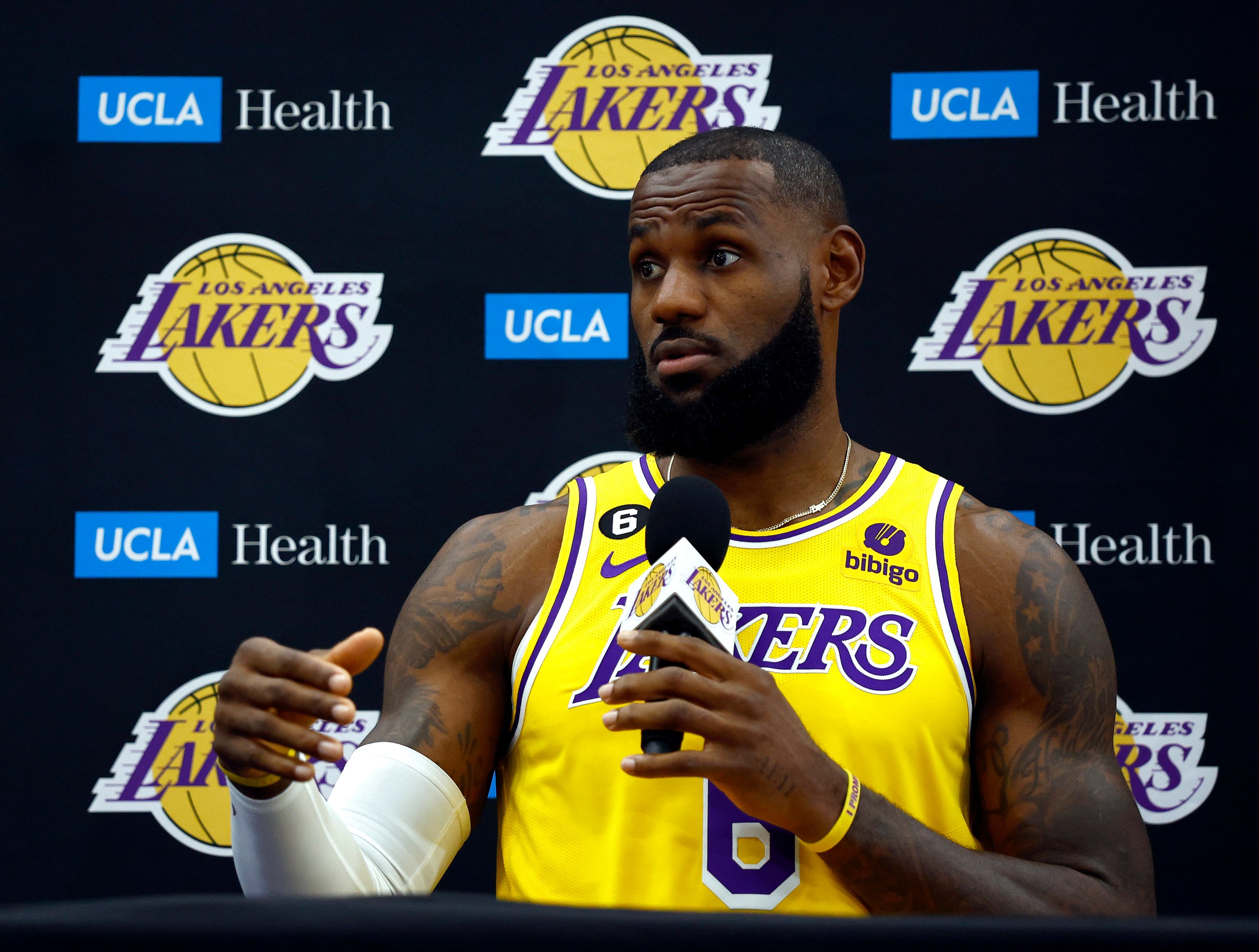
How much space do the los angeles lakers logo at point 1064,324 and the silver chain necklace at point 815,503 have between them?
1.89 feet

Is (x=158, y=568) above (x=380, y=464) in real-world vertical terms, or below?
below

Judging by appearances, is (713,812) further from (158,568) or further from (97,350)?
(97,350)

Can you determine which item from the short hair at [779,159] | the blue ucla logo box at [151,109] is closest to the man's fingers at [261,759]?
the short hair at [779,159]

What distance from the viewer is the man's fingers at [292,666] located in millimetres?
857

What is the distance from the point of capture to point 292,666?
0.88 m

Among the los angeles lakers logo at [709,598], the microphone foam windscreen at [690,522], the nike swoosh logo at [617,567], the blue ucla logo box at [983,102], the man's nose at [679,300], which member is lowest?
the los angeles lakers logo at [709,598]

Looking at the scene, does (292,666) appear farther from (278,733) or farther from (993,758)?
(993,758)

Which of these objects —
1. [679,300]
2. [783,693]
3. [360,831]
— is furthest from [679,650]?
[679,300]

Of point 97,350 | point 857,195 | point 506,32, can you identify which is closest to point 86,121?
point 97,350

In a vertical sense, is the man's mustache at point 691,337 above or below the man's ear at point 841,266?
below

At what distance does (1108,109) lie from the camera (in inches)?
78.8

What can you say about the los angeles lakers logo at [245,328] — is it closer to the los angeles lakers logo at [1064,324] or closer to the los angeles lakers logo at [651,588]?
the los angeles lakers logo at [1064,324]

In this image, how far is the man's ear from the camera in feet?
5.02

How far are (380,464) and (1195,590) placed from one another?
1.49m
